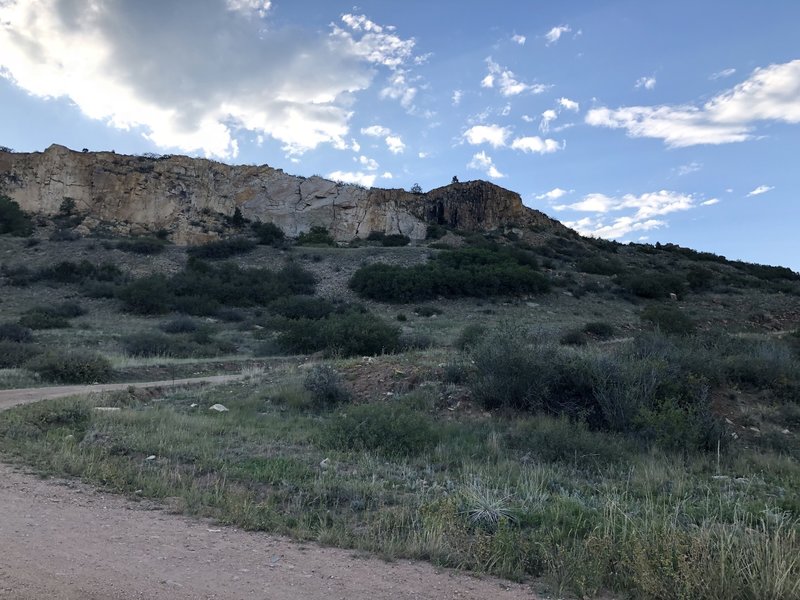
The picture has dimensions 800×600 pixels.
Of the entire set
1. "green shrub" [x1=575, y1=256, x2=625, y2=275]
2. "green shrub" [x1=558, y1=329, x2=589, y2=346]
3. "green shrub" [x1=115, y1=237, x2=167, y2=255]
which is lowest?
"green shrub" [x1=558, y1=329, x2=589, y2=346]

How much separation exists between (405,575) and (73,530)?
2751 millimetres

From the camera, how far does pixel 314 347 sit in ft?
73.3

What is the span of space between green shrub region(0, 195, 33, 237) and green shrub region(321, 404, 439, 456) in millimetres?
48665

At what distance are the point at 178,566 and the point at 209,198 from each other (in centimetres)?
5836

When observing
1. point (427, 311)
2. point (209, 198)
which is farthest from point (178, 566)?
point (209, 198)

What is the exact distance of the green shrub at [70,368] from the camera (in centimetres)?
1553

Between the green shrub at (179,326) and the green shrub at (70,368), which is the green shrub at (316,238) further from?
the green shrub at (70,368)

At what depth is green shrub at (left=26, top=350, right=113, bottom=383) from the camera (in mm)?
15531

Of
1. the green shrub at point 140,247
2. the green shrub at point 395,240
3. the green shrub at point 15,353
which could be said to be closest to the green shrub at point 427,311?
the green shrub at point 15,353

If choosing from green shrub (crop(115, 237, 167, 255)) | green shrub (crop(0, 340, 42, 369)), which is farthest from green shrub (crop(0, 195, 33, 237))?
green shrub (crop(0, 340, 42, 369))

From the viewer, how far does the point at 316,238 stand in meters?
56.6

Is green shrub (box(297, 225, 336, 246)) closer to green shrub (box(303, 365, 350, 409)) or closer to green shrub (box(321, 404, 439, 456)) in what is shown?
green shrub (box(303, 365, 350, 409))

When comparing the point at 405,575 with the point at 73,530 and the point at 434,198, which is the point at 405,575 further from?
the point at 434,198

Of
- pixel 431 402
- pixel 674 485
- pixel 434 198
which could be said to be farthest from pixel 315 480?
pixel 434 198
